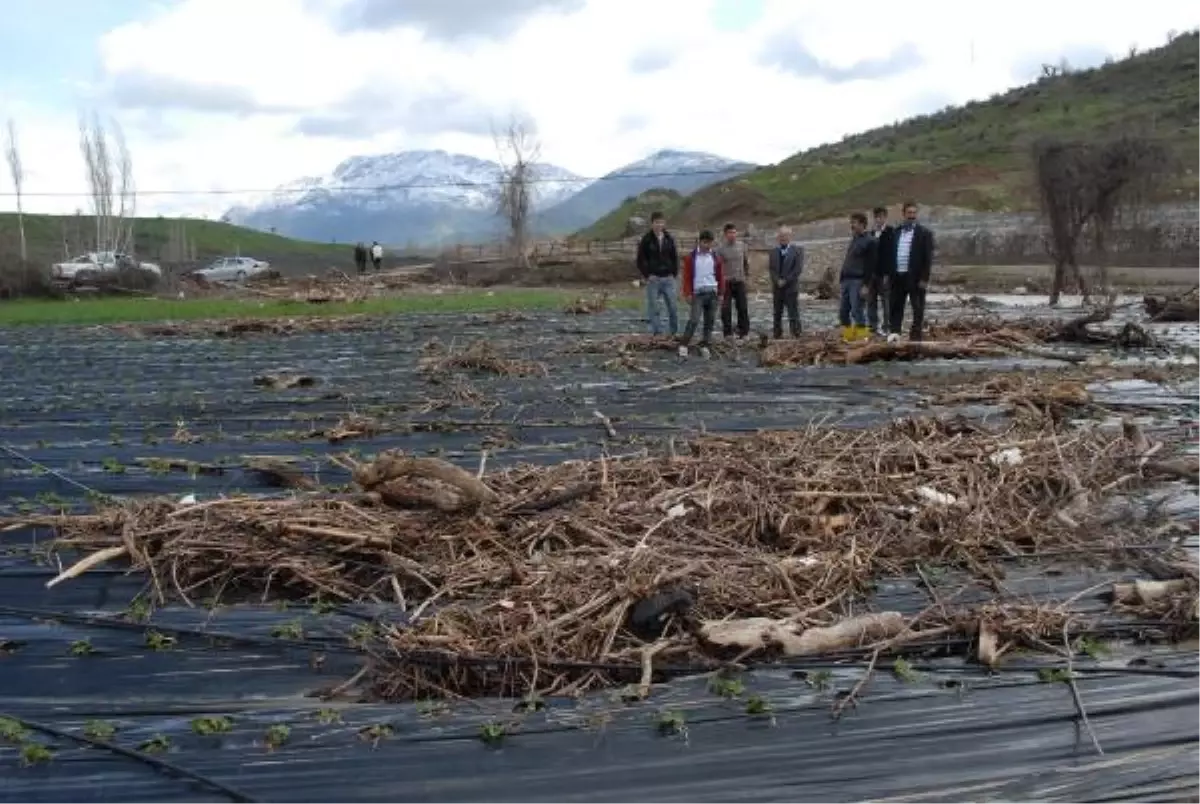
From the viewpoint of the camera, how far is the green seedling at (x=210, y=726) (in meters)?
3.46

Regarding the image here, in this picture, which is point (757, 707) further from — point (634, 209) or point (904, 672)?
point (634, 209)

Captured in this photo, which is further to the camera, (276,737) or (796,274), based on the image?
(796,274)

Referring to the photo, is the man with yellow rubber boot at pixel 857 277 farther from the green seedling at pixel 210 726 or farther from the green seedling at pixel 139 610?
the green seedling at pixel 210 726

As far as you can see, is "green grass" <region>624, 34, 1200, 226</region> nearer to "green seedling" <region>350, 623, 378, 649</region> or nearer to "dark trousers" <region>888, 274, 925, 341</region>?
"dark trousers" <region>888, 274, 925, 341</region>

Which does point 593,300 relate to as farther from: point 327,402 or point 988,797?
point 988,797

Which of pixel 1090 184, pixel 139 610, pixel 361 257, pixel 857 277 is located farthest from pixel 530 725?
pixel 361 257

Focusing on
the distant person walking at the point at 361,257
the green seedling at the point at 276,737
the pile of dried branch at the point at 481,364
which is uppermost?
the distant person walking at the point at 361,257

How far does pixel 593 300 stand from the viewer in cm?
2502

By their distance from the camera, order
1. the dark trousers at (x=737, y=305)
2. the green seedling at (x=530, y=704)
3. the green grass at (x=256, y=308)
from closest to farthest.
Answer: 1. the green seedling at (x=530, y=704)
2. the dark trousers at (x=737, y=305)
3. the green grass at (x=256, y=308)

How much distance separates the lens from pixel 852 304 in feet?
45.0

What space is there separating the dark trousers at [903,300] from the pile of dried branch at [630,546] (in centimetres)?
624

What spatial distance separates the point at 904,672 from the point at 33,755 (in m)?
2.82

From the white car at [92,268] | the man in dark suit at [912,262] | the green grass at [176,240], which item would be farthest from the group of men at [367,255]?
the man in dark suit at [912,262]

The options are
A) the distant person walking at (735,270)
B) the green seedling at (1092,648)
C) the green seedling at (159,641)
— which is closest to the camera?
the green seedling at (1092,648)
